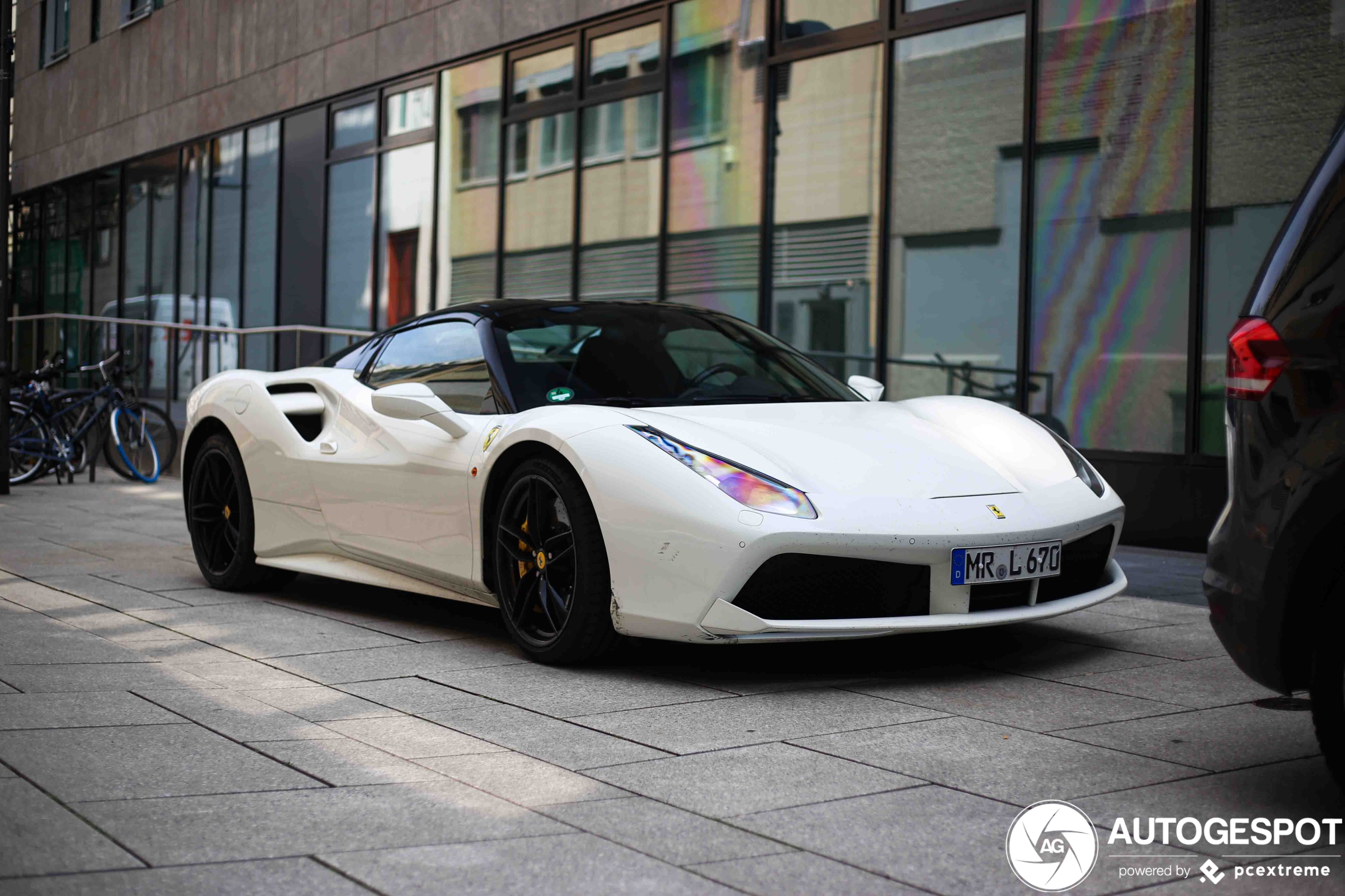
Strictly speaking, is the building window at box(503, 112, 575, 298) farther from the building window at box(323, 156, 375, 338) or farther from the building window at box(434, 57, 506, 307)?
the building window at box(323, 156, 375, 338)

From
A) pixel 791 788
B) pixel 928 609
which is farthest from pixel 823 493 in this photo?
pixel 791 788

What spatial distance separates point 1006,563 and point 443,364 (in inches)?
91.6

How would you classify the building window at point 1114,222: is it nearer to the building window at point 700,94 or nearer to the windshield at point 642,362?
the building window at point 700,94

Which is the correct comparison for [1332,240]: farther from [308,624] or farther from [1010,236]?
[1010,236]

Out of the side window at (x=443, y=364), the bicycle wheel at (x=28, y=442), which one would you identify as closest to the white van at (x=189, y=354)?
the bicycle wheel at (x=28, y=442)

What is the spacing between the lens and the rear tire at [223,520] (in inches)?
254

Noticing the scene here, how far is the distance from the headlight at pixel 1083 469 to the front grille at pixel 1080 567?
6.6 inches

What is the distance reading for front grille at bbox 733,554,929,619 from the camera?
13.9 feet

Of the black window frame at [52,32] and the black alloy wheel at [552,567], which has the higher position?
the black window frame at [52,32]

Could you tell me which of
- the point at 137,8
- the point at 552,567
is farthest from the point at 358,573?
the point at 137,8

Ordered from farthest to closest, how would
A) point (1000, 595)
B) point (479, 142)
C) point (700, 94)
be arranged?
point (479, 142) → point (700, 94) → point (1000, 595)

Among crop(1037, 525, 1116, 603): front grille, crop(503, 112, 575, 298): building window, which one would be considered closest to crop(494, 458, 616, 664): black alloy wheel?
crop(1037, 525, 1116, 603): front grille
